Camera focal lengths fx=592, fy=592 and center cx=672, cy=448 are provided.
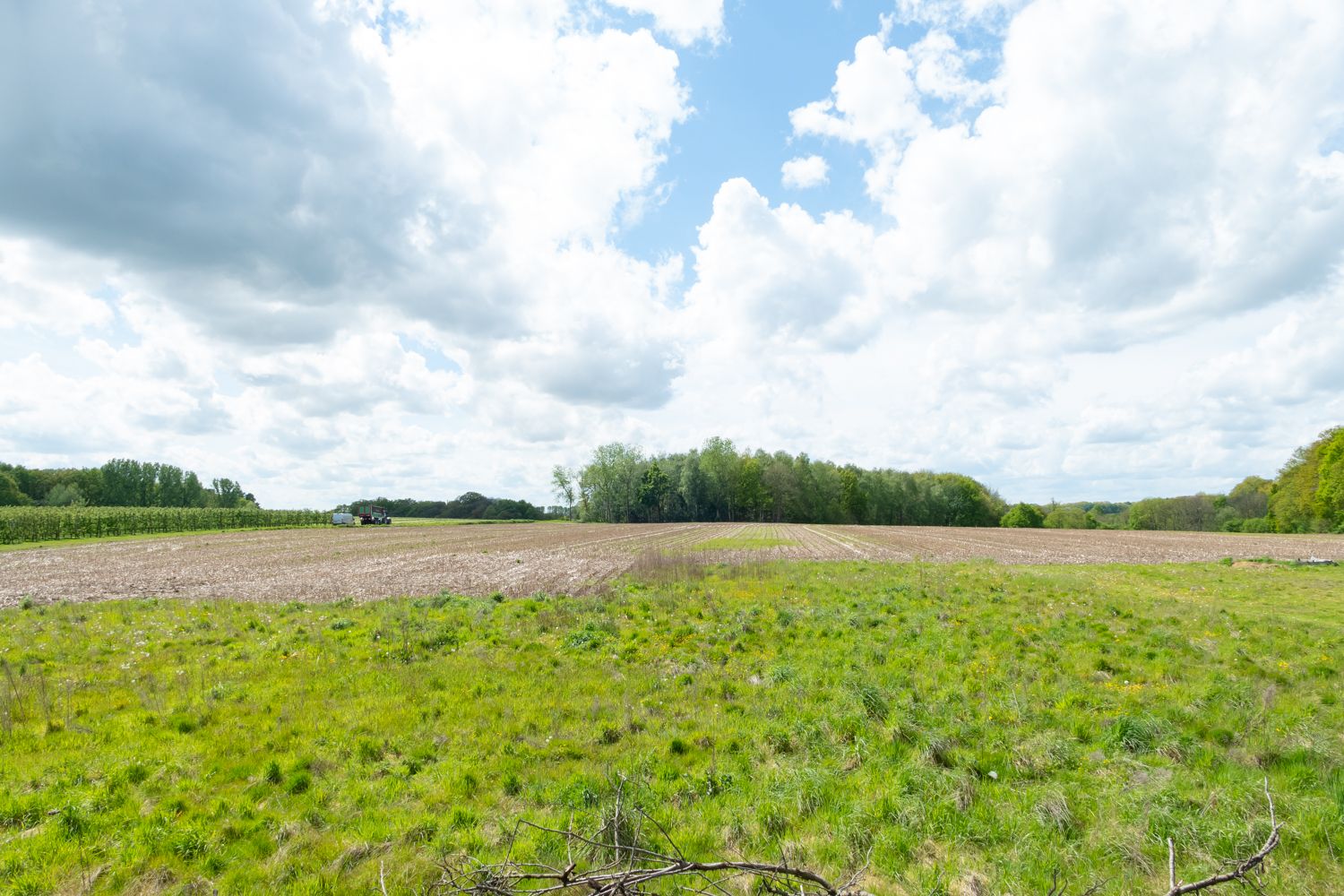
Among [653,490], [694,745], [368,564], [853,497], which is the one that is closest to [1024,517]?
[853,497]

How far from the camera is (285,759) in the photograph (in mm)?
7676

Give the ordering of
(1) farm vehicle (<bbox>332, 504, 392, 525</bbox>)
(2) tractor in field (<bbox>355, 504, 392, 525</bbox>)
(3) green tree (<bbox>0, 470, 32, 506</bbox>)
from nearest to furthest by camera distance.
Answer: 1. (3) green tree (<bbox>0, 470, 32, 506</bbox>)
2. (2) tractor in field (<bbox>355, 504, 392, 525</bbox>)
3. (1) farm vehicle (<bbox>332, 504, 392, 525</bbox>)

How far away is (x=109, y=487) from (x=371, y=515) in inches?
2319

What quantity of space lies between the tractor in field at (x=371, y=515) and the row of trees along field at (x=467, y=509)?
58.8m

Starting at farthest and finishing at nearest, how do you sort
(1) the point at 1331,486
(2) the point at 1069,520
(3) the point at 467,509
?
1. (3) the point at 467,509
2. (2) the point at 1069,520
3. (1) the point at 1331,486

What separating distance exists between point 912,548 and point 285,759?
43.0 m

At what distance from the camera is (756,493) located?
127625 millimetres

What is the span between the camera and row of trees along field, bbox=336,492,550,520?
175500mm

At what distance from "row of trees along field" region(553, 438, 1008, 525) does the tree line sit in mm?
72319

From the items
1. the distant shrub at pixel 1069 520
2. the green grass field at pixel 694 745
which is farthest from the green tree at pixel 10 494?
the distant shrub at pixel 1069 520

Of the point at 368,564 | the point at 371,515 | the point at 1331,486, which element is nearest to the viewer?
the point at 368,564

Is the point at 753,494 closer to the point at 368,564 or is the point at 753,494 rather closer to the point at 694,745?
the point at 368,564

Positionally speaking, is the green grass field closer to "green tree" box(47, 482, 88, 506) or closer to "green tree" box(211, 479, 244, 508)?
"green tree" box(47, 482, 88, 506)

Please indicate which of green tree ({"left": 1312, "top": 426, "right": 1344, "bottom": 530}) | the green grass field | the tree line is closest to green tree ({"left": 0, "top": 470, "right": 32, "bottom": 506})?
the tree line
